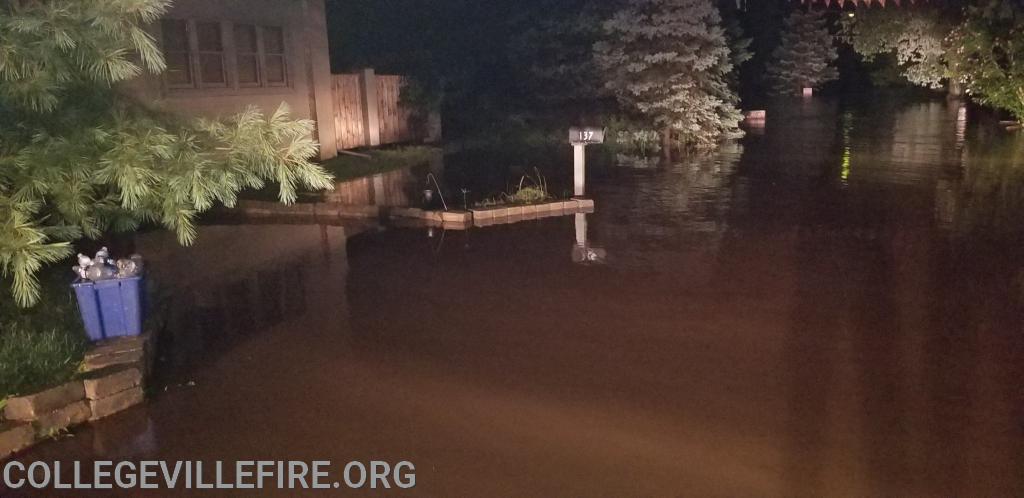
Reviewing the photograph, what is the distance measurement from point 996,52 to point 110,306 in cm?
2908

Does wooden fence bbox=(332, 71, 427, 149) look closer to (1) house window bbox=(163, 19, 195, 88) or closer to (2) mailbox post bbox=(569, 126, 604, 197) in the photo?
(1) house window bbox=(163, 19, 195, 88)

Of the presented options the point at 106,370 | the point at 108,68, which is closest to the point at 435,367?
the point at 106,370

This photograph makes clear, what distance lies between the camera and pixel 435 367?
6461 millimetres

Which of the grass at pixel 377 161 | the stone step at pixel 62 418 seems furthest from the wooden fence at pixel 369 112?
the stone step at pixel 62 418

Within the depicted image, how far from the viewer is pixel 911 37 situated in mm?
37031

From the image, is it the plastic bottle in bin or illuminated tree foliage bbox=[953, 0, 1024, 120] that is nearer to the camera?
the plastic bottle in bin

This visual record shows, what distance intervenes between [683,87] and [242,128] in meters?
15.8

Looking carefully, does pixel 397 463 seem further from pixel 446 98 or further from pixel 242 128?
pixel 446 98

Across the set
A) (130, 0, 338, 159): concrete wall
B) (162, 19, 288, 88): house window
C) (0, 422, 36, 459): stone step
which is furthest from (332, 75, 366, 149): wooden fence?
(0, 422, 36, 459): stone step

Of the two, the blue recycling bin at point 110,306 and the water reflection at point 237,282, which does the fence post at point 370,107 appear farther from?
the blue recycling bin at point 110,306

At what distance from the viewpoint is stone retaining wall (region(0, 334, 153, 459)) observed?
210 inches

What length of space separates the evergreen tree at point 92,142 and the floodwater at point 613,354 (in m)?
1.34

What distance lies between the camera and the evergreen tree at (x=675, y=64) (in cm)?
2025

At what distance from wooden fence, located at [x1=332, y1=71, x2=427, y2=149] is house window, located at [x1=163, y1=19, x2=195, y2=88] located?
401cm
